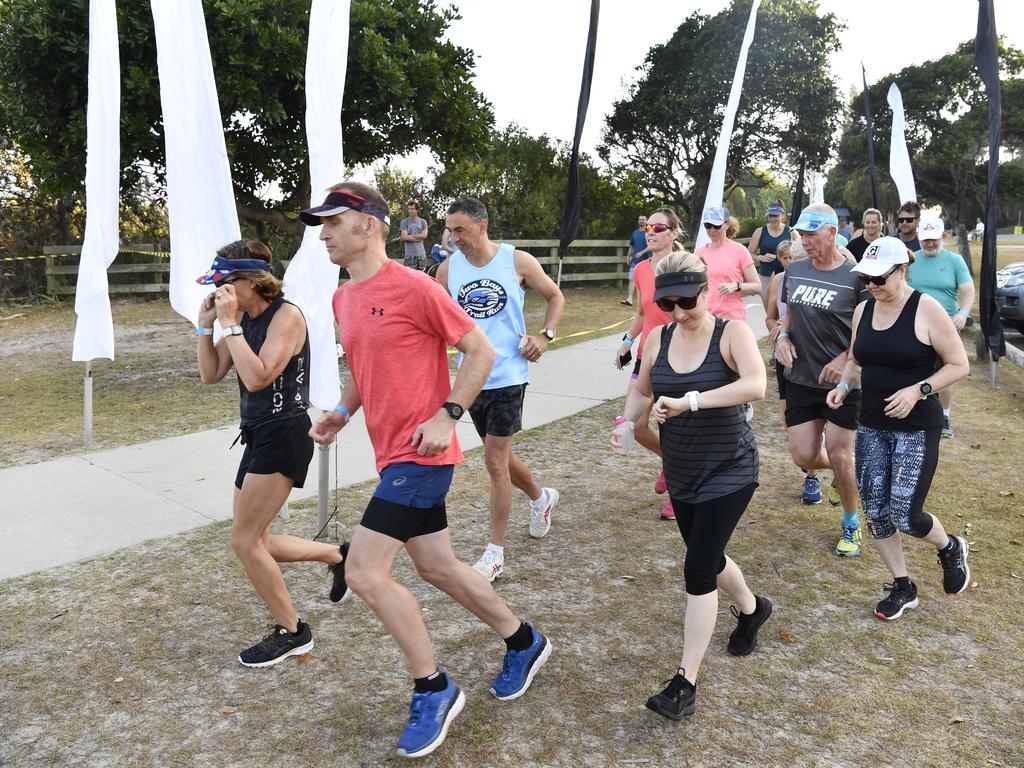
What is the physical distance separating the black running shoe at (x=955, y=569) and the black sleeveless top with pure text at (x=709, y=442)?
1.61m

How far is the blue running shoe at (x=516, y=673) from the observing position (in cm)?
Result: 329

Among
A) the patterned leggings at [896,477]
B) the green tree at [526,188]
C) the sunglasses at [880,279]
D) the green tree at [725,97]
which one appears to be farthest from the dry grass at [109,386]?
the green tree at [725,97]

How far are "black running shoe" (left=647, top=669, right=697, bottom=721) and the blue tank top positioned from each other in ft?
6.02

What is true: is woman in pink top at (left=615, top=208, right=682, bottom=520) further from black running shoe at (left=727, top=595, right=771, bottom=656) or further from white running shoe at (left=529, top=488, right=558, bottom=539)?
black running shoe at (left=727, top=595, right=771, bottom=656)

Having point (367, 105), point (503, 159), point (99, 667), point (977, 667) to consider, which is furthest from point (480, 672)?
point (503, 159)

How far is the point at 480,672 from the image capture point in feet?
11.6

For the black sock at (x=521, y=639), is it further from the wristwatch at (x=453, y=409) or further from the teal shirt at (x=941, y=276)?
the teal shirt at (x=941, y=276)

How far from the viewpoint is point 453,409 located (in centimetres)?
293

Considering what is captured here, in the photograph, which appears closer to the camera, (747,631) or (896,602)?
(747,631)

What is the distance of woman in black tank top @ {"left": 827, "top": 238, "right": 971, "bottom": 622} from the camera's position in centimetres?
388

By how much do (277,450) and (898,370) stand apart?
9.59ft

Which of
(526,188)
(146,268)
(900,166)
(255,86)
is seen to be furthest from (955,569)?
(526,188)

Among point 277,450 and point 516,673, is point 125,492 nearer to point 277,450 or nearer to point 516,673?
point 277,450

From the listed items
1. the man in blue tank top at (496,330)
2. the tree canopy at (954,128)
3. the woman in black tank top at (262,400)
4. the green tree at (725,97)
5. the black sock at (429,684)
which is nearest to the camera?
the black sock at (429,684)
